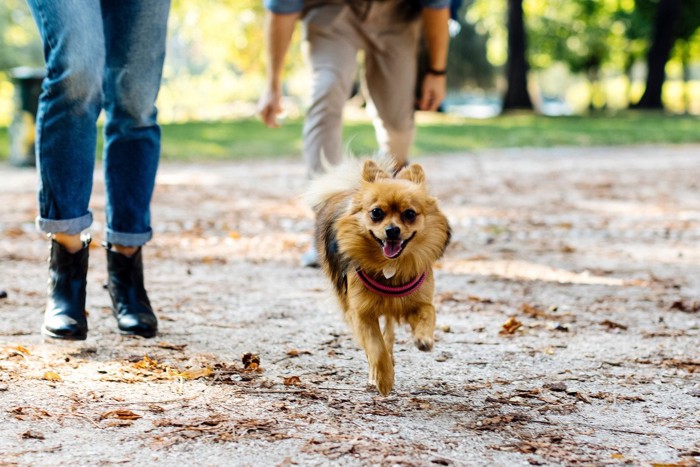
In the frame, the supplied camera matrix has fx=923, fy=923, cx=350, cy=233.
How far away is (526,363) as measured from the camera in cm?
347

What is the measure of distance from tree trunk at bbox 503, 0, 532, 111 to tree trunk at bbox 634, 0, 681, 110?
4.23m

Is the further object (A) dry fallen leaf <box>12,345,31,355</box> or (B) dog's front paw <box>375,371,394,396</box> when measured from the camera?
(A) dry fallen leaf <box>12,345,31,355</box>

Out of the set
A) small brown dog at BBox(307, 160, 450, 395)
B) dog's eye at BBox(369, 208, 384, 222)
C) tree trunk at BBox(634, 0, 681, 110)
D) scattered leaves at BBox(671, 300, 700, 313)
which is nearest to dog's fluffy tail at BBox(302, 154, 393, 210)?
small brown dog at BBox(307, 160, 450, 395)

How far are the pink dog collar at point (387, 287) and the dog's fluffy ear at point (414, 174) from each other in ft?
1.37

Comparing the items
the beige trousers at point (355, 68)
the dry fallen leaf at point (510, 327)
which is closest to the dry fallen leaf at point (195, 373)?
the dry fallen leaf at point (510, 327)

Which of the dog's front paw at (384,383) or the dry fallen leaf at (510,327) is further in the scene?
the dry fallen leaf at (510,327)

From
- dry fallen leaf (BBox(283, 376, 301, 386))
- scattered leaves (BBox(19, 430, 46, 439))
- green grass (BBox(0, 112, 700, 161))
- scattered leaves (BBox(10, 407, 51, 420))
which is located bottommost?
green grass (BBox(0, 112, 700, 161))

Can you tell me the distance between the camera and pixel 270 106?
5.05m

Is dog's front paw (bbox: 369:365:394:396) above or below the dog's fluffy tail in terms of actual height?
below

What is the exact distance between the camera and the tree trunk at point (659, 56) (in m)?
29.4

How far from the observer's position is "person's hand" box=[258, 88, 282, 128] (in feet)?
16.6

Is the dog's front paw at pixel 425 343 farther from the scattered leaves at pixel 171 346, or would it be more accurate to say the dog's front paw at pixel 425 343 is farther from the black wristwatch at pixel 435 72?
the black wristwatch at pixel 435 72

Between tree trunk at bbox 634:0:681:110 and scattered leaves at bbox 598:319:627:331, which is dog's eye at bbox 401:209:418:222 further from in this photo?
tree trunk at bbox 634:0:681:110

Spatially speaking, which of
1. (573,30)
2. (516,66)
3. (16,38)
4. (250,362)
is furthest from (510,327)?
(573,30)
